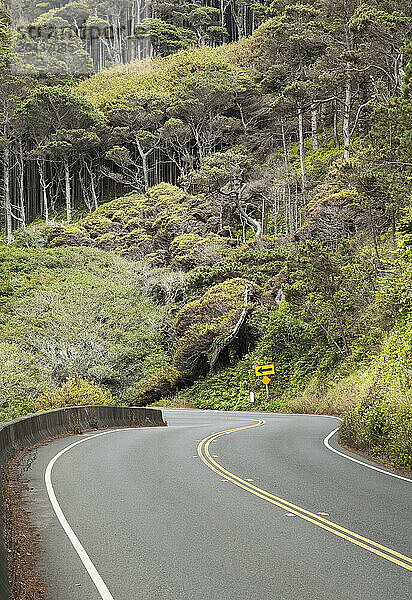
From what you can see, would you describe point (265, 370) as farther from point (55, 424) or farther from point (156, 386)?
point (55, 424)

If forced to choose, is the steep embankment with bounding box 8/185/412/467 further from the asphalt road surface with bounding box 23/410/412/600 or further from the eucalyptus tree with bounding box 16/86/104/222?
the eucalyptus tree with bounding box 16/86/104/222

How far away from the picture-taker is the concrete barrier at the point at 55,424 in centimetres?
1214

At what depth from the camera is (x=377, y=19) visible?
31125mm

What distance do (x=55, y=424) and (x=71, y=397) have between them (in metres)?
6.34

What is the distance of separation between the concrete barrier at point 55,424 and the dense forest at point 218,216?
228 centimetres

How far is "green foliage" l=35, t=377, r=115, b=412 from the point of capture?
24.2m

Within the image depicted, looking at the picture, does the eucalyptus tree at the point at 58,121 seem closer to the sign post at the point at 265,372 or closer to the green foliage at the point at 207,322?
the green foliage at the point at 207,322

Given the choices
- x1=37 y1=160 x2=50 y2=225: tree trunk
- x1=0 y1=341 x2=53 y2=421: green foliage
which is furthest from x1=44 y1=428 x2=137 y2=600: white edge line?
x1=37 y1=160 x2=50 y2=225: tree trunk

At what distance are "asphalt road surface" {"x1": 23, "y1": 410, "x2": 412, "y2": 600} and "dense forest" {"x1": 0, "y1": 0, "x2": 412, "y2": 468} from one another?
9.57 feet

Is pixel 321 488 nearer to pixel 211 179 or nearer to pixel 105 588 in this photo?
pixel 105 588

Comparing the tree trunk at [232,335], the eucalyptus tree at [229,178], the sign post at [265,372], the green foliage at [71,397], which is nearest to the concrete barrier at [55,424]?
the green foliage at [71,397]

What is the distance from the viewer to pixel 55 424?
62.9 feet

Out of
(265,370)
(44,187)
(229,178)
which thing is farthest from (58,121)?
(265,370)

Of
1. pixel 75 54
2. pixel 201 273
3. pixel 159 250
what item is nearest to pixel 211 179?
pixel 159 250
